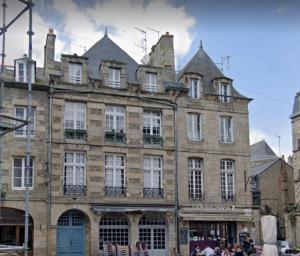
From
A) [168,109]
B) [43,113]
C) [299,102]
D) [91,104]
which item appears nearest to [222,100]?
[168,109]

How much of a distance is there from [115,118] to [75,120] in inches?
72.5

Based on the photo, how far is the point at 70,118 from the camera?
23125mm

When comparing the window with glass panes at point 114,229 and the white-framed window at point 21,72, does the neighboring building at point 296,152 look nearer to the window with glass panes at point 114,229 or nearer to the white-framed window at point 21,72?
the window with glass panes at point 114,229

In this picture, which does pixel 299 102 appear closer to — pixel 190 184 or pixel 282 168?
pixel 282 168

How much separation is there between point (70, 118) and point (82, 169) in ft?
7.43

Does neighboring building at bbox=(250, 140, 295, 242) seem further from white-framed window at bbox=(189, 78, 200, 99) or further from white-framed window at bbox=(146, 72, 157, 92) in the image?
white-framed window at bbox=(146, 72, 157, 92)

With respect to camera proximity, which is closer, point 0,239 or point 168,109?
point 0,239

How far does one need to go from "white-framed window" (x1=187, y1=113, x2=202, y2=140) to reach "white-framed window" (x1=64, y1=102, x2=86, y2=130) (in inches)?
202

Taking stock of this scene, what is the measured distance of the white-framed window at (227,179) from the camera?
2547 cm

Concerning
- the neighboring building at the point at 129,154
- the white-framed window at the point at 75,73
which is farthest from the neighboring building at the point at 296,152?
the white-framed window at the point at 75,73

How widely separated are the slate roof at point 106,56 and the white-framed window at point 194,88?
2726mm

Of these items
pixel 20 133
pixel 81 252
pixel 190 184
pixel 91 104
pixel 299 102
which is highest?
pixel 299 102

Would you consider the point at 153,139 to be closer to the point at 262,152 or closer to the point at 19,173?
the point at 19,173

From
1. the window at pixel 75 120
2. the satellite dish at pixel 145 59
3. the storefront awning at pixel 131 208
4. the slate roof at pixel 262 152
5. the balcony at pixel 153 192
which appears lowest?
the storefront awning at pixel 131 208
